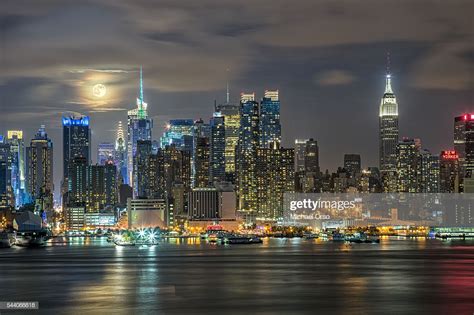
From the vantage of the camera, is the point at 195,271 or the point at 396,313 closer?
the point at 396,313

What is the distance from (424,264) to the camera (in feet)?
299


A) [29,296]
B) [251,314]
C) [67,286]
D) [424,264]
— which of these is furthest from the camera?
[424,264]

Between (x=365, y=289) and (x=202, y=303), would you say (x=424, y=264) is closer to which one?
(x=365, y=289)

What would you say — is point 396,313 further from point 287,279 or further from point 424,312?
point 287,279

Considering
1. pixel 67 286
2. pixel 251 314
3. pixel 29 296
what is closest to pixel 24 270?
pixel 67 286

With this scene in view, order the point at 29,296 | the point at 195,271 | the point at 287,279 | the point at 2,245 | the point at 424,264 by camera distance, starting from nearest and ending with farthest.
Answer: the point at 29,296 → the point at 287,279 → the point at 195,271 → the point at 424,264 → the point at 2,245

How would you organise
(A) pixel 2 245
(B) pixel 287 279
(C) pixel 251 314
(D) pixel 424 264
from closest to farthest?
(C) pixel 251 314 < (B) pixel 287 279 < (D) pixel 424 264 < (A) pixel 2 245

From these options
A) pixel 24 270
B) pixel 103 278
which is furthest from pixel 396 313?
pixel 24 270

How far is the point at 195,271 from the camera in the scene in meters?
80.2

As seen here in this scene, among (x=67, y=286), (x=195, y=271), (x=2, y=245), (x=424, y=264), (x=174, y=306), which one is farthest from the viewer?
(x=2, y=245)

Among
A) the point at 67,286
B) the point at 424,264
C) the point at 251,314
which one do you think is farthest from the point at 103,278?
the point at 424,264

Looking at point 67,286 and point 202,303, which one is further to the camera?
point 67,286

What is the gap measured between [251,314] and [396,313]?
744 cm

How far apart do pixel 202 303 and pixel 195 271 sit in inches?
1147
